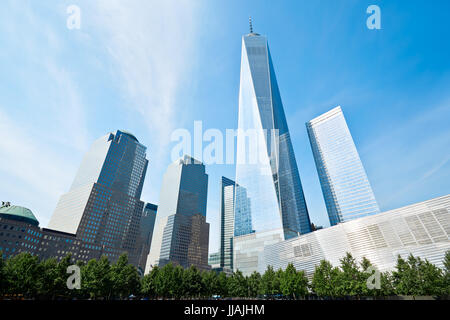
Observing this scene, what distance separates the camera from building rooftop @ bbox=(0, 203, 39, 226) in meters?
112

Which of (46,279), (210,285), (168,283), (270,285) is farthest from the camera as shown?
(210,285)

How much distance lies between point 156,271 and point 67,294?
23.6 metres

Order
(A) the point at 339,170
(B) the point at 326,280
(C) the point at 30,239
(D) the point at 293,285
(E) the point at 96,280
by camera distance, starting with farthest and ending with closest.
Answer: (A) the point at 339,170 < (C) the point at 30,239 < (D) the point at 293,285 < (B) the point at 326,280 < (E) the point at 96,280

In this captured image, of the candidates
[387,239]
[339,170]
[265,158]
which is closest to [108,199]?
[265,158]

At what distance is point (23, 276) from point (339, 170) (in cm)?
15807

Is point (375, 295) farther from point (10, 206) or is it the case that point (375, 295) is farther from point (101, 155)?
point (101, 155)

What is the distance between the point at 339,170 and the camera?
145750mm

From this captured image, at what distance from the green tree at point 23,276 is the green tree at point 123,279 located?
15.3m

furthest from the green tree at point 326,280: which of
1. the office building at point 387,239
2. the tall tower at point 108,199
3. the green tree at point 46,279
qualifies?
the tall tower at point 108,199

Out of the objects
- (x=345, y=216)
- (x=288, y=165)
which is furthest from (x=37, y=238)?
(x=345, y=216)

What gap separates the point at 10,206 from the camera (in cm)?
11775

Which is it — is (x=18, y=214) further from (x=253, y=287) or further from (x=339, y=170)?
(x=339, y=170)

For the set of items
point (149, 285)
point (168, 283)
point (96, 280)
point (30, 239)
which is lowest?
point (149, 285)

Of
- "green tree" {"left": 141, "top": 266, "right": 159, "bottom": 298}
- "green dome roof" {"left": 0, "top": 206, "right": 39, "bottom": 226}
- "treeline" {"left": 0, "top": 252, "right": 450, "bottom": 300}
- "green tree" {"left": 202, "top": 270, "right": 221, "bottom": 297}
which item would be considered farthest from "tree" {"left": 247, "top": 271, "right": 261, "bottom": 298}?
"green dome roof" {"left": 0, "top": 206, "right": 39, "bottom": 226}
